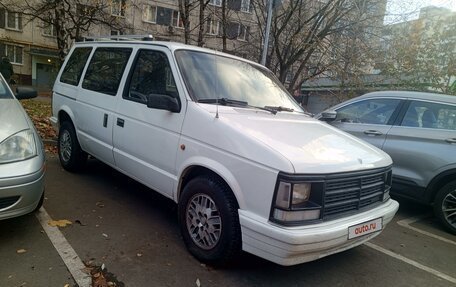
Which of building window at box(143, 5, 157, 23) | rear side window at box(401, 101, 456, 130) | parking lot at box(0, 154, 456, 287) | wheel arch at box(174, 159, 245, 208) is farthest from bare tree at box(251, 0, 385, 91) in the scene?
building window at box(143, 5, 157, 23)

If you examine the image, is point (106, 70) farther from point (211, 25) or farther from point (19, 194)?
point (211, 25)

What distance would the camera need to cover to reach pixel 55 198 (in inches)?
174

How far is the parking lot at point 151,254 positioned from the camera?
118 inches

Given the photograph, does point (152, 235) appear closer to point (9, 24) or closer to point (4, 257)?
point (4, 257)

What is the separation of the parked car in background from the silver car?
145 inches

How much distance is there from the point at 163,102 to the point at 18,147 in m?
1.37

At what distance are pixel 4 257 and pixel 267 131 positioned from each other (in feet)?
8.16

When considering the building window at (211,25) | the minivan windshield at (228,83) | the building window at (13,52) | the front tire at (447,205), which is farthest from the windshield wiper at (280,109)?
the building window at (13,52)

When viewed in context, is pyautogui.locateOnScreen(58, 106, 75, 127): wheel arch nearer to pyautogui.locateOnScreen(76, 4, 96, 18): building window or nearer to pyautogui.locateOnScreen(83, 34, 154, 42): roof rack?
pyautogui.locateOnScreen(83, 34, 154, 42): roof rack

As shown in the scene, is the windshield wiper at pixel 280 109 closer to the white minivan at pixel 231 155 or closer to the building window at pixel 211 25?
the white minivan at pixel 231 155

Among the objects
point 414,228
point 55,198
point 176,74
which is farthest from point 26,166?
point 414,228

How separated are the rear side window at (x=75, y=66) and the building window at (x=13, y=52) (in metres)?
32.7

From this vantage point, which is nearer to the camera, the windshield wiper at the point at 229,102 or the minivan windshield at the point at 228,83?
the windshield wiper at the point at 229,102

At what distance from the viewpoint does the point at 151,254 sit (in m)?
3.34
